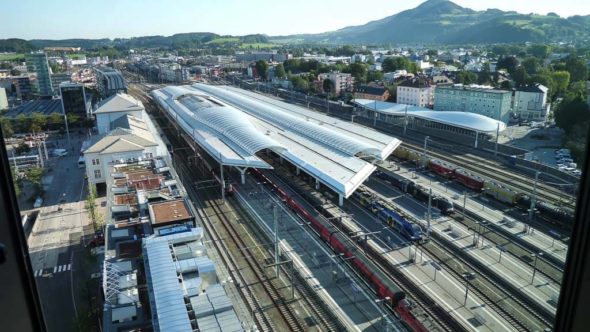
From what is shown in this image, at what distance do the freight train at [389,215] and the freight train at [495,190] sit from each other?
378cm

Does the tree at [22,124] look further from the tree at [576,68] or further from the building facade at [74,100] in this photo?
the tree at [576,68]

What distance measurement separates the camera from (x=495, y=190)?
15344 millimetres

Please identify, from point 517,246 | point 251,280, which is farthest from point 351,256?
point 517,246

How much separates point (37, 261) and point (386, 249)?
31.1 feet

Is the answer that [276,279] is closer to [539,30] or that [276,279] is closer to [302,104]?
[302,104]

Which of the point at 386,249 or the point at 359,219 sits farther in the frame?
the point at 359,219

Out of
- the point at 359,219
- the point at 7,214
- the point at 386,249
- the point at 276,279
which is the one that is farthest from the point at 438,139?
the point at 7,214

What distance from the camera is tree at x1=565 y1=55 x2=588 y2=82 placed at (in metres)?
36.2

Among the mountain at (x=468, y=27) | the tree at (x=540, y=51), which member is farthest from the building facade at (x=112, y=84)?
the mountain at (x=468, y=27)

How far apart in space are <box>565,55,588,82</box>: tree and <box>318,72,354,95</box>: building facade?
726 inches

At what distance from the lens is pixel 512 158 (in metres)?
19.1

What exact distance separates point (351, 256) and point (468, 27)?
12321 cm

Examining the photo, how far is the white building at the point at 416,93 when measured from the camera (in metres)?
32.0

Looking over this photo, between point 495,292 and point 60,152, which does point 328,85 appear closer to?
point 60,152
